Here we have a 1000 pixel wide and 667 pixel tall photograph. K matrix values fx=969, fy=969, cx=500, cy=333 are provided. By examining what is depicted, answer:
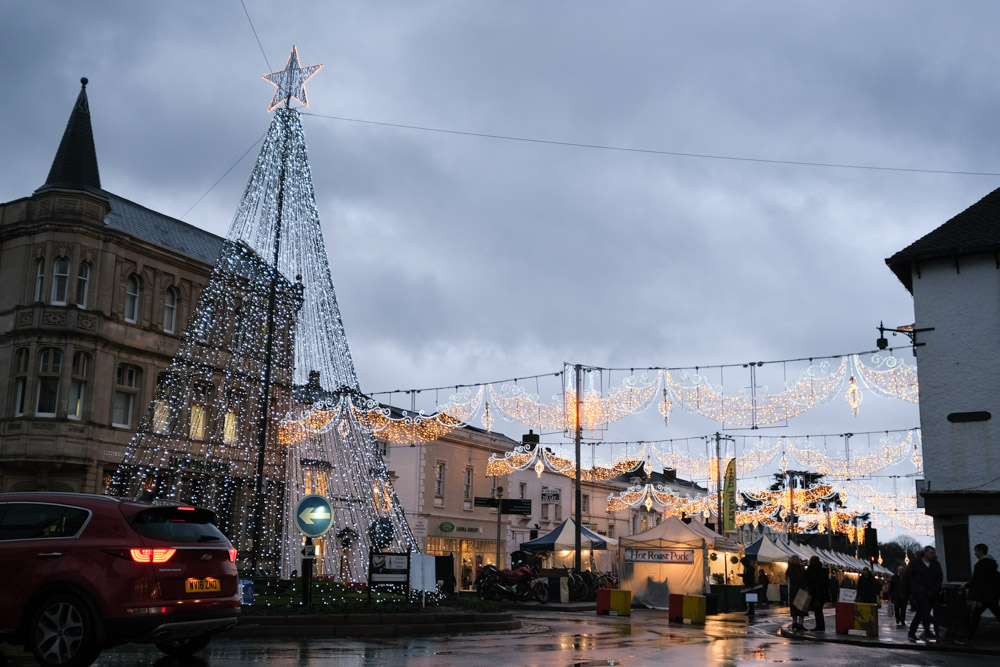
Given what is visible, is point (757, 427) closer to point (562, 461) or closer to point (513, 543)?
point (562, 461)

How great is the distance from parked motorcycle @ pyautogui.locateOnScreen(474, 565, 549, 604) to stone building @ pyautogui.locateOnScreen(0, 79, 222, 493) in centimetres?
1277

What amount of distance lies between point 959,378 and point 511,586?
17.2 m

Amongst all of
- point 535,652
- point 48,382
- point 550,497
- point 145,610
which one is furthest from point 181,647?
point 550,497

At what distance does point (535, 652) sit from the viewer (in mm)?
13008

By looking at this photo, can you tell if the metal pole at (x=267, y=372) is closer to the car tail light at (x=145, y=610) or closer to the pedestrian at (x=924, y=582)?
the car tail light at (x=145, y=610)

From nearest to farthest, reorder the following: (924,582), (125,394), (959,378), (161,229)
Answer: (924,582), (959,378), (125,394), (161,229)

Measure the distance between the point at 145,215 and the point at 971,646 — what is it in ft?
100.0

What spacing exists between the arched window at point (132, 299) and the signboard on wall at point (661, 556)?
61.4 feet

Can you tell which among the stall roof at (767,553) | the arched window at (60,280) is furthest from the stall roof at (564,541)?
the arched window at (60,280)

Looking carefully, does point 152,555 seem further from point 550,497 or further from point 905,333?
point 550,497

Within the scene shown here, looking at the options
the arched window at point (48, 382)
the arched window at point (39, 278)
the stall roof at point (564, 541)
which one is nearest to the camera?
the arched window at point (48, 382)

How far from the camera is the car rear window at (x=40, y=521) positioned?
934 centimetres

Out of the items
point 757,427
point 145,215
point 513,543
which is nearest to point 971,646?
point 757,427

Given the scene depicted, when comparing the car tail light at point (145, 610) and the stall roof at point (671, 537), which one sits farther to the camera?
the stall roof at point (671, 537)
